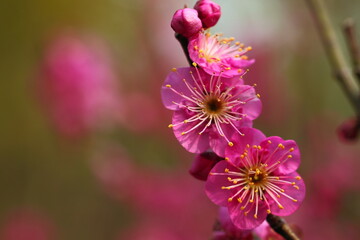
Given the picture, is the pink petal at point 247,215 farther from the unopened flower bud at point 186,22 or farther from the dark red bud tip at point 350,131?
the dark red bud tip at point 350,131

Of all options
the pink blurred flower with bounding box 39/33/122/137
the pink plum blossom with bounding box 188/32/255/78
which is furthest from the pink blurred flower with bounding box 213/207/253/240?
the pink blurred flower with bounding box 39/33/122/137

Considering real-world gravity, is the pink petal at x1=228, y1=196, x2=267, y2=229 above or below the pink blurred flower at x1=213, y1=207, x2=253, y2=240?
above

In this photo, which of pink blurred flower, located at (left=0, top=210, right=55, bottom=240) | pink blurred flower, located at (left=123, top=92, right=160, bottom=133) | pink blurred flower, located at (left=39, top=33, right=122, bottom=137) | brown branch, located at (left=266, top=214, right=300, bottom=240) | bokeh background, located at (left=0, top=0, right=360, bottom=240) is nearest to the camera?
brown branch, located at (left=266, top=214, right=300, bottom=240)

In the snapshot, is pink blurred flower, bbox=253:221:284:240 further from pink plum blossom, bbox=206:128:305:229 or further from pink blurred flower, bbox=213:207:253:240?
pink plum blossom, bbox=206:128:305:229

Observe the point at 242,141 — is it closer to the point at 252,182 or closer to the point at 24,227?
the point at 252,182

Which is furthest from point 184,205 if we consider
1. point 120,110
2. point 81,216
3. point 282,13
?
point 282,13

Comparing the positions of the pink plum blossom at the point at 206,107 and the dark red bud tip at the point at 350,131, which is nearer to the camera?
the pink plum blossom at the point at 206,107

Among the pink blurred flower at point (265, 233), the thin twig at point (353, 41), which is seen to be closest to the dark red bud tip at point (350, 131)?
the thin twig at point (353, 41)

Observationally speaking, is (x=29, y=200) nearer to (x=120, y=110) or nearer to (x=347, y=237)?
(x=120, y=110)
